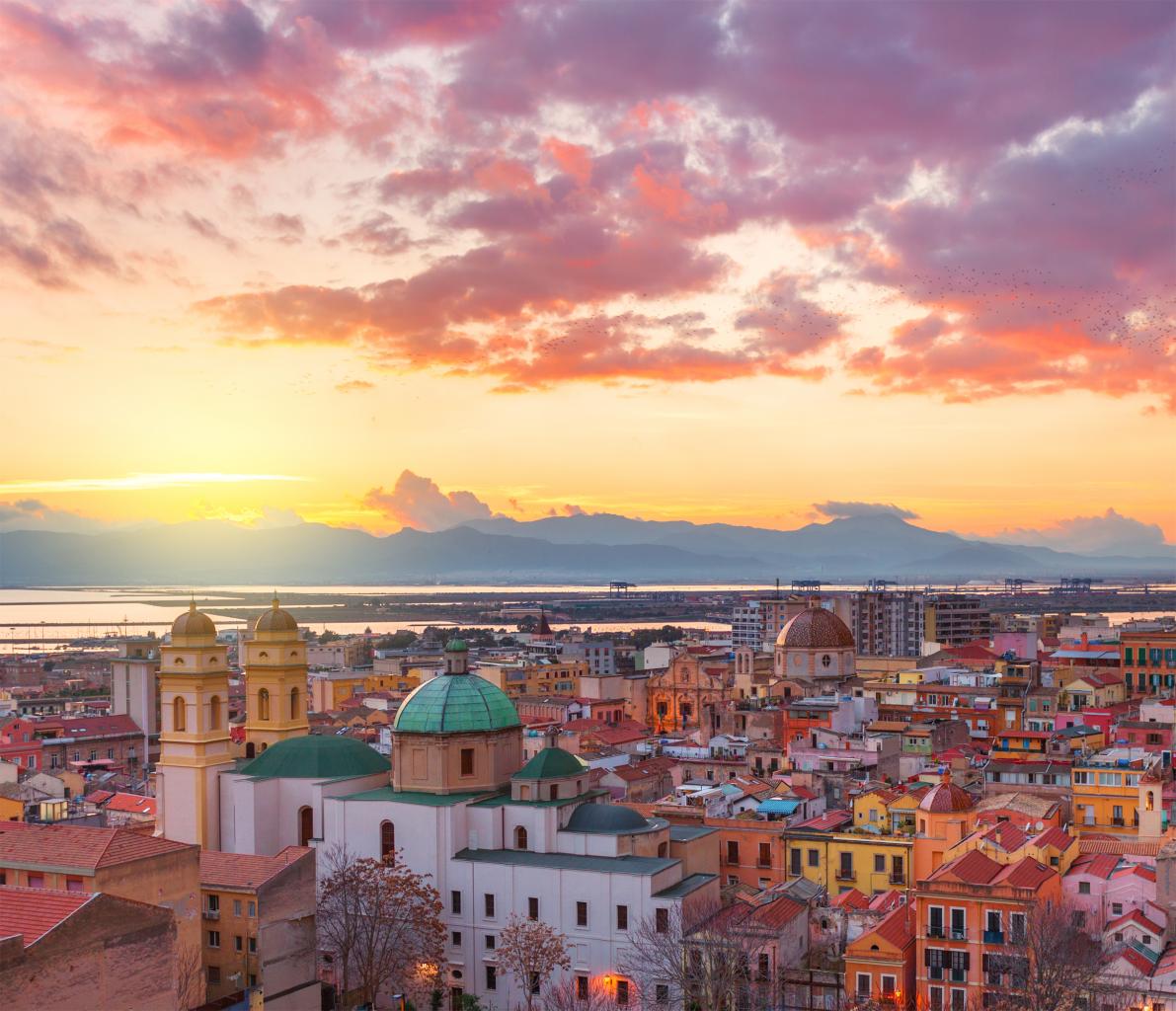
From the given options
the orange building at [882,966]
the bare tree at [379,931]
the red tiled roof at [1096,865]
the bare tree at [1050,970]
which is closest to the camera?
the bare tree at [1050,970]

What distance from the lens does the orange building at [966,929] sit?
35.9 metres

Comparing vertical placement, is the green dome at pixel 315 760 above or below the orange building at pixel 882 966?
above

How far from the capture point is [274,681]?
51.8 metres

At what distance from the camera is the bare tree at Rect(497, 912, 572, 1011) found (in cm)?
3878

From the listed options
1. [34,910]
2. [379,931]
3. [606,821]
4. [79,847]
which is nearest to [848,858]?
[606,821]

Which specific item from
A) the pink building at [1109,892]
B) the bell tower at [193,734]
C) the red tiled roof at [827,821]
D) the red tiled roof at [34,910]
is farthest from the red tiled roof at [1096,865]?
the red tiled roof at [34,910]

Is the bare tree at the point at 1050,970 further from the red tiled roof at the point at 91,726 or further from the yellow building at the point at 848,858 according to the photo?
the red tiled roof at the point at 91,726

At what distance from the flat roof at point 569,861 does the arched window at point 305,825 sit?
5593 millimetres

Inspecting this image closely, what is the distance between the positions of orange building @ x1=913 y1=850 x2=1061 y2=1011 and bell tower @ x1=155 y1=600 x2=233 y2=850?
2270 centimetres

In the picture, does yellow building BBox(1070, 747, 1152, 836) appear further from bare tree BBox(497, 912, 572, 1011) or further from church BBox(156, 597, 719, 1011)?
bare tree BBox(497, 912, 572, 1011)

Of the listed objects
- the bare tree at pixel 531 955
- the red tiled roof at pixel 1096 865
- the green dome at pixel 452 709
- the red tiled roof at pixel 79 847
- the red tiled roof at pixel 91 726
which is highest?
the green dome at pixel 452 709

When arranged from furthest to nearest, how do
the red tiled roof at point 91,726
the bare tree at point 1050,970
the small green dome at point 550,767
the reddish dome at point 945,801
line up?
the red tiled roof at point 91,726 → the reddish dome at point 945,801 → the small green dome at point 550,767 → the bare tree at point 1050,970

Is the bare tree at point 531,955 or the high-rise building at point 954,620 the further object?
the high-rise building at point 954,620

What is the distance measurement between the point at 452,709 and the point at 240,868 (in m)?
8.73
